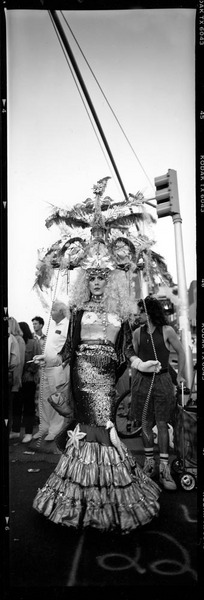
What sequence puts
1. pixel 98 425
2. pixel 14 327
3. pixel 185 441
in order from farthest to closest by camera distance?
pixel 98 425, pixel 185 441, pixel 14 327

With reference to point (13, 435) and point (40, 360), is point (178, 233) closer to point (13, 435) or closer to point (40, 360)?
point (40, 360)

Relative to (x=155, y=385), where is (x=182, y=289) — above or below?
above

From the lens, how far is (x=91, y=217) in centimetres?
292

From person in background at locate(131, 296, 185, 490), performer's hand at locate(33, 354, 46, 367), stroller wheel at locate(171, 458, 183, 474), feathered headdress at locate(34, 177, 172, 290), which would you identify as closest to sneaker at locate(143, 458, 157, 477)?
person in background at locate(131, 296, 185, 490)

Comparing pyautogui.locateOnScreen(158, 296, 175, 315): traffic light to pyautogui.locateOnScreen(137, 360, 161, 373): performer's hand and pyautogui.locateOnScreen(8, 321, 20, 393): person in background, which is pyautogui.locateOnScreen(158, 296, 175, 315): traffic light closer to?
pyautogui.locateOnScreen(137, 360, 161, 373): performer's hand

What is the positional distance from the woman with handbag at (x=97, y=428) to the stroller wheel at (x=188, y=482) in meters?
0.18

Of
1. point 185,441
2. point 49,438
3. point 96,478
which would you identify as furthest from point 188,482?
point 49,438

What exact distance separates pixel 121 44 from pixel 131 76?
7.2 inches

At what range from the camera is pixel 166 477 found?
2.93 metres

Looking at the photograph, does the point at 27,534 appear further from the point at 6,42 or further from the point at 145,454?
the point at 6,42

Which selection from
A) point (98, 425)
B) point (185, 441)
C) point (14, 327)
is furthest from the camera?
point (98, 425)

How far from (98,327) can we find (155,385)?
509 millimetres

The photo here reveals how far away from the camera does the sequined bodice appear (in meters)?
3.02
